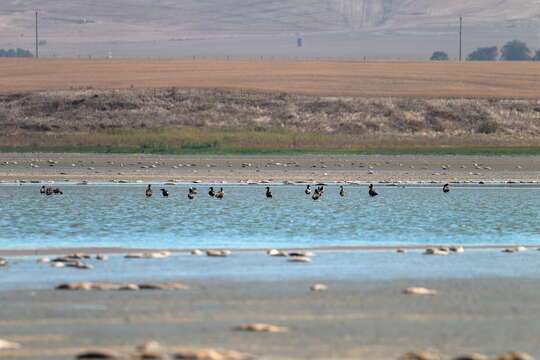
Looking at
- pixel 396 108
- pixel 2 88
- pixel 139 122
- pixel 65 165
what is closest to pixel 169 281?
pixel 65 165

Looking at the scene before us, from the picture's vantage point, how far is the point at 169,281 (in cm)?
1537

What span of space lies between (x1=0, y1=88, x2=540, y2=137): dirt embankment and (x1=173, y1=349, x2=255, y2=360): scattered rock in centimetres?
Result: 5876

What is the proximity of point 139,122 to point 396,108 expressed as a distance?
706 inches

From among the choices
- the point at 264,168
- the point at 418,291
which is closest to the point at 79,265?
the point at 418,291

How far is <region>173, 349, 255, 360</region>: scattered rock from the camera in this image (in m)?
10.2

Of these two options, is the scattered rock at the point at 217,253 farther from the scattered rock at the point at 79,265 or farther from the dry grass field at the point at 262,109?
the dry grass field at the point at 262,109

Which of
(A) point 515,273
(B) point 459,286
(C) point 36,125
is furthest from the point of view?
(C) point 36,125

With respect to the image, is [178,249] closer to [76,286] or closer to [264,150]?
[76,286]

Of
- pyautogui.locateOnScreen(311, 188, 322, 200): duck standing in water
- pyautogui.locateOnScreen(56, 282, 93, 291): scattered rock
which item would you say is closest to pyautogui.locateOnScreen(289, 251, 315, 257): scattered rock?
pyautogui.locateOnScreen(56, 282, 93, 291): scattered rock

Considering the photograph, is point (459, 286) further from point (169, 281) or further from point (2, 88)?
point (2, 88)

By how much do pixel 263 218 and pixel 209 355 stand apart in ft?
56.0

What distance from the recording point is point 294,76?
103 metres

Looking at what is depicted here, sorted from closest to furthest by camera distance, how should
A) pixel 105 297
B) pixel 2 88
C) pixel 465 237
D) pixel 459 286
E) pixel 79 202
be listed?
pixel 105 297 < pixel 459 286 < pixel 465 237 < pixel 79 202 < pixel 2 88

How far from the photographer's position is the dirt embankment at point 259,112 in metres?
72.1
